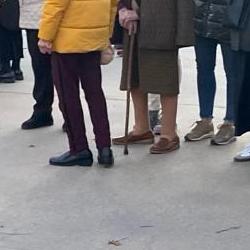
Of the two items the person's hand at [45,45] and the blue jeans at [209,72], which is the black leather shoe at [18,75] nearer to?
the blue jeans at [209,72]

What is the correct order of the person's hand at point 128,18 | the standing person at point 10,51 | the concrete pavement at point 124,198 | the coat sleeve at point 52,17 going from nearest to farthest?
1. the concrete pavement at point 124,198
2. the coat sleeve at point 52,17
3. the person's hand at point 128,18
4. the standing person at point 10,51

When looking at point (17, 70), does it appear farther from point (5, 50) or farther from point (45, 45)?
point (45, 45)

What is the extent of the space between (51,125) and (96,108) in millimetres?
1209

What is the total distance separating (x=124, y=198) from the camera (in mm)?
4883

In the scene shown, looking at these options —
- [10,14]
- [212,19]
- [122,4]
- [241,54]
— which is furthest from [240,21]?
[10,14]

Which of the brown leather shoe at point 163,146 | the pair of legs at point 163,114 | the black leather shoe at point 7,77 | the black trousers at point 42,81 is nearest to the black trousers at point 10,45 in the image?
the black leather shoe at point 7,77

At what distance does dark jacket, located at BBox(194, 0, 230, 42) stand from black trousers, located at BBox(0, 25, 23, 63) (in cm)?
286

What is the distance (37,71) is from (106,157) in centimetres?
128

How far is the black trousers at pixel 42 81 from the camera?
6.31m

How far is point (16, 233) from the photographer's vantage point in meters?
4.35

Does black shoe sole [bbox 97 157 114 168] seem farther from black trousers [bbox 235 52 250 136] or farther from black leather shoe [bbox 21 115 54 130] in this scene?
black leather shoe [bbox 21 115 54 130]

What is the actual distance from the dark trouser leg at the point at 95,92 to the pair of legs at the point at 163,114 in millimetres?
535

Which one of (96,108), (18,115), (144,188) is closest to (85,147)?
(96,108)

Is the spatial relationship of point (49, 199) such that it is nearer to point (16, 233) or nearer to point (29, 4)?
point (16, 233)
